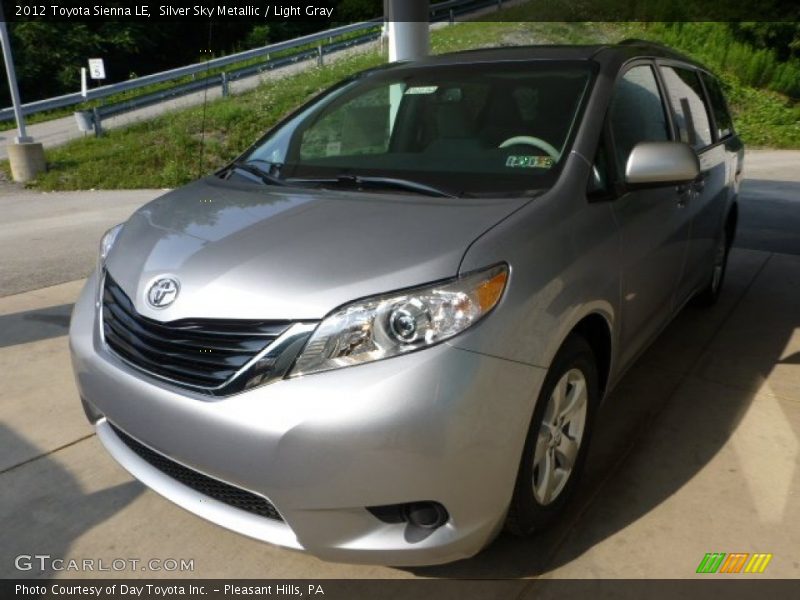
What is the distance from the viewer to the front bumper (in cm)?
183

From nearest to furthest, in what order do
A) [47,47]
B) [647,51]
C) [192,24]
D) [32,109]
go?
[647,51]
[32,109]
[47,47]
[192,24]

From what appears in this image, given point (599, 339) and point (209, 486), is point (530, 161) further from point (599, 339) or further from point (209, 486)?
point (209, 486)

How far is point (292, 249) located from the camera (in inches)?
84.5

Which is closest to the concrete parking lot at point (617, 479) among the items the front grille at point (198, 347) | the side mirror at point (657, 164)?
the front grille at point (198, 347)

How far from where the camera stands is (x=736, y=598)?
7.03ft

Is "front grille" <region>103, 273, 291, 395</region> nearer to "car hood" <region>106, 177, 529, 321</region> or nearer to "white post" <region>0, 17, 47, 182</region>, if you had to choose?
"car hood" <region>106, 177, 529, 321</region>

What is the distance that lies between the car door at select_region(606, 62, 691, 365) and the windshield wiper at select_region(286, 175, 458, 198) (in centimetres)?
69

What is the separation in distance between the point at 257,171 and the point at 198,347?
1291mm

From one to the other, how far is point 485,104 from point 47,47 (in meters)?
28.3

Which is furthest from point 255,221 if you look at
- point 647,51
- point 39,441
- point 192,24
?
point 192,24

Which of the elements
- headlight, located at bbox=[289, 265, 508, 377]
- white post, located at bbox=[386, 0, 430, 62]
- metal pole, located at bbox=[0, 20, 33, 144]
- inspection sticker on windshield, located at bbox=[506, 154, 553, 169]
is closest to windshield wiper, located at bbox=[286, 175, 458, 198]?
inspection sticker on windshield, located at bbox=[506, 154, 553, 169]

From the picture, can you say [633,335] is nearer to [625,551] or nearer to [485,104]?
[625,551]

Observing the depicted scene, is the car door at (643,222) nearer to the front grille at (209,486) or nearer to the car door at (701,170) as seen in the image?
the car door at (701,170)

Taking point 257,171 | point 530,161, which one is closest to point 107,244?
point 257,171
